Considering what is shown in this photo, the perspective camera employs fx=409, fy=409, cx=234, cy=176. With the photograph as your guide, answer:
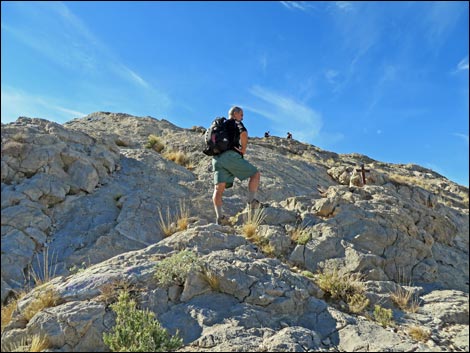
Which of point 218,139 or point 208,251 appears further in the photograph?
point 218,139

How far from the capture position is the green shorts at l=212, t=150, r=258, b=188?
7.86 meters

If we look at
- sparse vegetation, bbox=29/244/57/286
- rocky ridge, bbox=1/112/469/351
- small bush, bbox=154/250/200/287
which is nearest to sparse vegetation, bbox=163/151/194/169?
rocky ridge, bbox=1/112/469/351

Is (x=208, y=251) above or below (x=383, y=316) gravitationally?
above

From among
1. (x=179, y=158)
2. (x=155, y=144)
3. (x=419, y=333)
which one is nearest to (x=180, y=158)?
(x=179, y=158)

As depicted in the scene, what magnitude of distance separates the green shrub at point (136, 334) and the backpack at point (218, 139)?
356 centimetres

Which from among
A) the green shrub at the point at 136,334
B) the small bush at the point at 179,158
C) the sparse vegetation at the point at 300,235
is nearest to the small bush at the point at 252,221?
the sparse vegetation at the point at 300,235

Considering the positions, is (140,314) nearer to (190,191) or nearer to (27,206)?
(27,206)

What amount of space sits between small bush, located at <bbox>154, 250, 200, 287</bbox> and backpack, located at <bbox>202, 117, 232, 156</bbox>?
245cm

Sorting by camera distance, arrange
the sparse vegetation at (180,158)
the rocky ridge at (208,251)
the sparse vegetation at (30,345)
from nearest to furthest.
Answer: the sparse vegetation at (30,345)
the rocky ridge at (208,251)
the sparse vegetation at (180,158)

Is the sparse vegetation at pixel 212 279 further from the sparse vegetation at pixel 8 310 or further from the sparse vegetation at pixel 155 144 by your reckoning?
the sparse vegetation at pixel 155 144

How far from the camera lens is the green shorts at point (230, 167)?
7863 mm

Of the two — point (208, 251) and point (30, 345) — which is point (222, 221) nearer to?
point (208, 251)

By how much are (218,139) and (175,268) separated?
2858 mm

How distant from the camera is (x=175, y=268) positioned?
5.83 m
